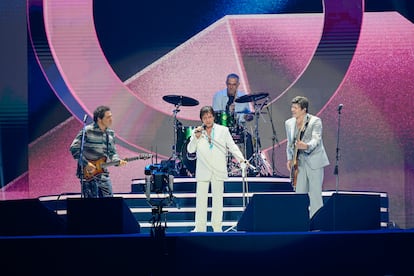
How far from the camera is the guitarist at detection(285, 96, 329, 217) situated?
7268mm

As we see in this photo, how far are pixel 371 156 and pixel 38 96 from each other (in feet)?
20.4

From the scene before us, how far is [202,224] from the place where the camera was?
7453 mm

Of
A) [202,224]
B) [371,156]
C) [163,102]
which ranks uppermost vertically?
[163,102]

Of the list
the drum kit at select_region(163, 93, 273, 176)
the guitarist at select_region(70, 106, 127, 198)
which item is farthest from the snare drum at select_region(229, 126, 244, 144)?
the guitarist at select_region(70, 106, 127, 198)

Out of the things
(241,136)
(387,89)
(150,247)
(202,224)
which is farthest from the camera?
(387,89)

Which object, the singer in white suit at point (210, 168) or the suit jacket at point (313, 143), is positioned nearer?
the suit jacket at point (313, 143)

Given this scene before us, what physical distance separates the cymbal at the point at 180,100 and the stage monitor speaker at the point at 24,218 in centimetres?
502

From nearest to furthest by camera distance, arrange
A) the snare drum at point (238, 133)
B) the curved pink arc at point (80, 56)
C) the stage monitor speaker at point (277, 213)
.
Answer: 1. the stage monitor speaker at point (277, 213)
2. the snare drum at point (238, 133)
3. the curved pink arc at point (80, 56)

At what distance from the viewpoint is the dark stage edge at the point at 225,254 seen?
3865 mm

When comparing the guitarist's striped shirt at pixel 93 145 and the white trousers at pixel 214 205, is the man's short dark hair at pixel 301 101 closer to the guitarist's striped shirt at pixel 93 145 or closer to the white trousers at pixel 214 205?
the white trousers at pixel 214 205

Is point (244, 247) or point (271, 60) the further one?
point (271, 60)

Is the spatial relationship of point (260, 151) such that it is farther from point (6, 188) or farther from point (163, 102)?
point (6, 188)

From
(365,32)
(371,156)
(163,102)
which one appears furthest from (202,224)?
(365,32)

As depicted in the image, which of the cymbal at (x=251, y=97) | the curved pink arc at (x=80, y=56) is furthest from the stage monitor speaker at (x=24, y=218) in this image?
the curved pink arc at (x=80, y=56)
